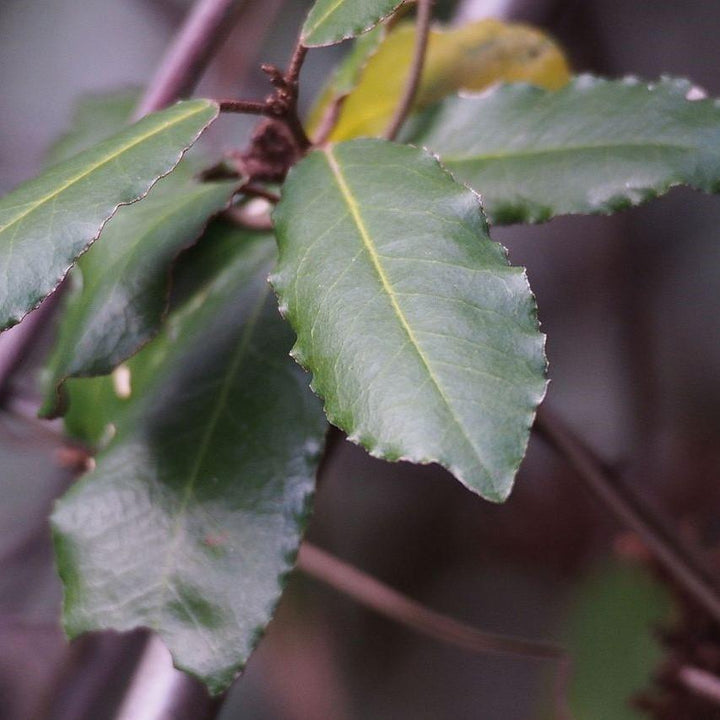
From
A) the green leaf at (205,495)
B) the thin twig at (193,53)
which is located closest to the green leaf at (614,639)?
the green leaf at (205,495)

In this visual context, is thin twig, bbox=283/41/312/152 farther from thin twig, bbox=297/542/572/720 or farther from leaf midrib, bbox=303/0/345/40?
thin twig, bbox=297/542/572/720

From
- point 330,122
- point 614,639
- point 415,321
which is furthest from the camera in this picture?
point 614,639

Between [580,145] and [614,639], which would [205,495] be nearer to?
[580,145]

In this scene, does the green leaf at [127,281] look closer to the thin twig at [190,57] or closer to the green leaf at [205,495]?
the green leaf at [205,495]

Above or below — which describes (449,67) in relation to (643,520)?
above

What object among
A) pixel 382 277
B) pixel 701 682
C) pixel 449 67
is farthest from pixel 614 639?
pixel 382 277

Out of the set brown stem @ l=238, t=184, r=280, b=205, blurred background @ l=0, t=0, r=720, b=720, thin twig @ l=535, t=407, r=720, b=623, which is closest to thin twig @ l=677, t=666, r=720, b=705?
thin twig @ l=535, t=407, r=720, b=623
